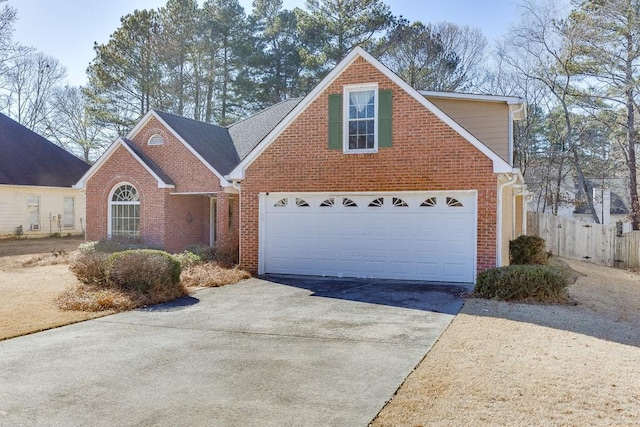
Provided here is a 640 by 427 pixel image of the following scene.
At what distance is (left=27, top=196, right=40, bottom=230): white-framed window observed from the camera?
86.2ft

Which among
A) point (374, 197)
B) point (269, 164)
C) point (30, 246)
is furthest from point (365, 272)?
point (30, 246)

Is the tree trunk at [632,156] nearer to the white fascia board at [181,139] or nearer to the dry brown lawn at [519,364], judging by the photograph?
the dry brown lawn at [519,364]

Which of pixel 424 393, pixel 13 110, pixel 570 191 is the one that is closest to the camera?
pixel 424 393

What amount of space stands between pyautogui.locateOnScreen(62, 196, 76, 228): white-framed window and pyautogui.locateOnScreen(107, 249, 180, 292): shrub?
65.0 feet

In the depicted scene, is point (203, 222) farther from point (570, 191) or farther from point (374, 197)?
point (570, 191)

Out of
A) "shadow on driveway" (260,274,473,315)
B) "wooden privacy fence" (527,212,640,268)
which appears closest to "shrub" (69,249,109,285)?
"shadow on driveway" (260,274,473,315)

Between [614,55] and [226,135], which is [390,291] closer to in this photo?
[226,135]

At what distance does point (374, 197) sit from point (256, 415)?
921cm

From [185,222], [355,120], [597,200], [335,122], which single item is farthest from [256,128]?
[597,200]

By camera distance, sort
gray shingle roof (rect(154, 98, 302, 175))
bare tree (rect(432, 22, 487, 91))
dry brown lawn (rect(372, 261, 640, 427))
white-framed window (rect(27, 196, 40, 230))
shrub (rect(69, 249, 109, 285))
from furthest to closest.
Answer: bare tree (rect(432, 22, 487, 91)), white-framed window (rect(27, 196, 40, 230)), gray shingle roof (rect(154, 98, 302, 175)), shrub (rect(69, 249, 109, 285)), dry brown lawn (rect(372, 261, 640, 427))

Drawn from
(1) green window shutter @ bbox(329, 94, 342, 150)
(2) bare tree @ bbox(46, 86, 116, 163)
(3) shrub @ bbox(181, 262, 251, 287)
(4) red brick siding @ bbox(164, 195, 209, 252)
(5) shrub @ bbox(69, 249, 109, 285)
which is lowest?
(3) shrub @ bbox(181, 262, 251, 287)

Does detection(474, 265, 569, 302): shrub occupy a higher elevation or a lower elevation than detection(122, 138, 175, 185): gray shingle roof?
lower

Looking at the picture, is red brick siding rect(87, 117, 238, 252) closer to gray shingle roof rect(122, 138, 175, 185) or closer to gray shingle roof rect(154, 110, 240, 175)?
gray shingle roof rect(122, 138, 175, 185)

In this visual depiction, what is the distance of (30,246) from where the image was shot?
Result: 22.4 metres
